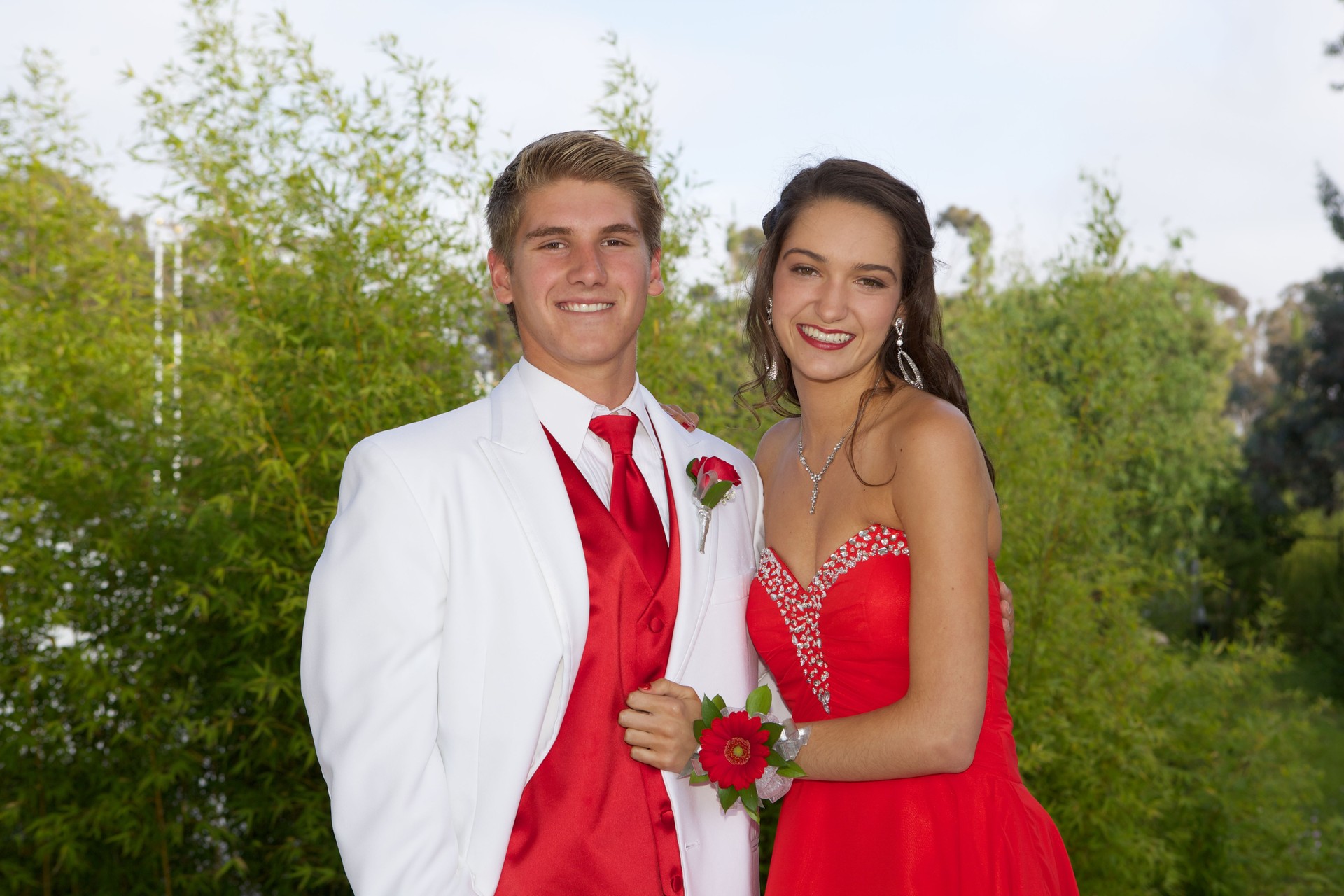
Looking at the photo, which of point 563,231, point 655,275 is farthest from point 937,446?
point 563,231

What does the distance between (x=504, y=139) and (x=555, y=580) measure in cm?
236

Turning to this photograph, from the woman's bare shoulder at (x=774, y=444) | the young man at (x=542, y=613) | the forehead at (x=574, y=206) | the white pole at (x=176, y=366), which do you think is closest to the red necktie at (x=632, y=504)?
the young man at (x=542, y=613)

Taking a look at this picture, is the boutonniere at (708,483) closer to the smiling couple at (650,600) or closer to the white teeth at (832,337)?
the smiling couple at (650,600)

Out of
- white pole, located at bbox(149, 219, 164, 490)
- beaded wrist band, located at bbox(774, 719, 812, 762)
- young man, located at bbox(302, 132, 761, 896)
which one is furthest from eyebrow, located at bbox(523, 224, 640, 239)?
white pole, located at bbox(149, 219, 164, 490)

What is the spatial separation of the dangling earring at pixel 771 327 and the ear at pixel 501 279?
532 mm

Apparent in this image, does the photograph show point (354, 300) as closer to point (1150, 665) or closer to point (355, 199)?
point (355, 199)

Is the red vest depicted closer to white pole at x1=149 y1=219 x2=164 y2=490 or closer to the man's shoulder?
the man's shoulder

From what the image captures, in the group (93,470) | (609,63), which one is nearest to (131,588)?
(93,470)

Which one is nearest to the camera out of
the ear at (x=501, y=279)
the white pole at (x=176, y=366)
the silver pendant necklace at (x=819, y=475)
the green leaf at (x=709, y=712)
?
the green leaf at (x=709, y=712)

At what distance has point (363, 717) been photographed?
1576 mm

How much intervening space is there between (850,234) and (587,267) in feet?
1.71

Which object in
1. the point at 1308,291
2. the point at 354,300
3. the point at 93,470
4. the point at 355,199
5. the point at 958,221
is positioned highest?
the point at 958,221

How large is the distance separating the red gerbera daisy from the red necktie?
26 centimetres

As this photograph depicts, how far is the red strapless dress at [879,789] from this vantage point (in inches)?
75.4
